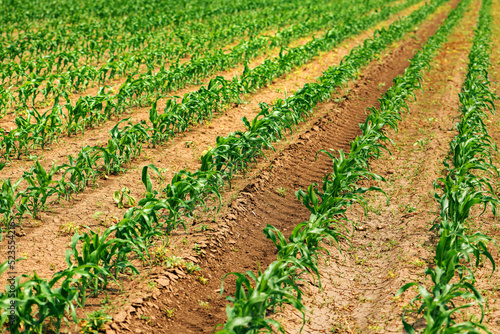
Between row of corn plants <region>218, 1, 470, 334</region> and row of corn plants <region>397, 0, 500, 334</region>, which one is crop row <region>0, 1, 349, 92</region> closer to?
row of corn plants <region>218, 1, 470, 334</region>

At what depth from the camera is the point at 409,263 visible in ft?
16.2

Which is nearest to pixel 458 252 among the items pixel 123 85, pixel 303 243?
pixel 303 243

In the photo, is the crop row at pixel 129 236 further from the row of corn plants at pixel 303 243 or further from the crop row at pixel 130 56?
the crop row at pixel 130 56

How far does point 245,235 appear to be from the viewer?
5.47m

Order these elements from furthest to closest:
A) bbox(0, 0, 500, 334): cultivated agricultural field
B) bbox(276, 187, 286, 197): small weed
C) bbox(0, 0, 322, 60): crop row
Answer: bbox(0, 0, 322, 60): crop row
bbox(276, 187, 286, 197): small weed
bbox(0, 0, 500, 334): cultivated agricultural field

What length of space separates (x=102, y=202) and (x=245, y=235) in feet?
6.33

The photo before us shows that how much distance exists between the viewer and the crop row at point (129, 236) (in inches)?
134

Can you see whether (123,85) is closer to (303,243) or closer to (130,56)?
(130,56)

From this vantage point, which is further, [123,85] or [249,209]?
[123,85]

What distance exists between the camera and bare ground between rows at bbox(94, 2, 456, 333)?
4117mm

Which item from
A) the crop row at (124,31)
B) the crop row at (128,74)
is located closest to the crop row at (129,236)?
the crop row at (128,74)

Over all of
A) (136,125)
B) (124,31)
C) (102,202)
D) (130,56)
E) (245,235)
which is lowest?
(245,235)

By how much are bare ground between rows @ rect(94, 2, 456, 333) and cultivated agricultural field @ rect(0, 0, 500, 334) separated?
0.07ft

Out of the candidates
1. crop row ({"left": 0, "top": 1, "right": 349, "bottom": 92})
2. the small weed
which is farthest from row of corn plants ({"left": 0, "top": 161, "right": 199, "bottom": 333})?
crop row ({"left": 0, "top": 1, "right": 349, "bottom": 92})
